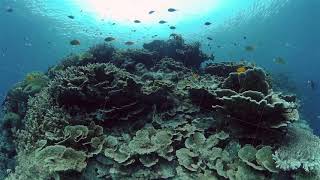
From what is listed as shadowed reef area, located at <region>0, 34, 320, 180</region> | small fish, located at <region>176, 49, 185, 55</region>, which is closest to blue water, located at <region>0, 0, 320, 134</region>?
small fish, located at <region>176, 49, 185, 55</region>

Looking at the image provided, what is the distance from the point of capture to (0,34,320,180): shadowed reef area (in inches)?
192

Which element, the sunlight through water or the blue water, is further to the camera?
the blue water

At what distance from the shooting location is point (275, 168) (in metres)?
4.63

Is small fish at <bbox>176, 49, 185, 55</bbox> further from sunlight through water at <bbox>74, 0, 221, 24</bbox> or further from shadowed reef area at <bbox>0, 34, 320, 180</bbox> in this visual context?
sunlight through water at <bbox>74, 0, 221, 24</bbox>

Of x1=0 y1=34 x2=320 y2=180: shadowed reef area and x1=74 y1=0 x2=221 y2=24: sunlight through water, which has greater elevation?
x1=0 y1=34 x2=320 y2=180: shadowed reef area

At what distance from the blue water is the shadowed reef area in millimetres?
23754

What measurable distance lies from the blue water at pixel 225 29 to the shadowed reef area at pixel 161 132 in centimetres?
2375

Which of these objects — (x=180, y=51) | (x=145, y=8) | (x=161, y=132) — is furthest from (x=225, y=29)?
(x=161, y=132)

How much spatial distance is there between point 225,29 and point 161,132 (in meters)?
43.1

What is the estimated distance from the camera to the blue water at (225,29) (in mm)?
35375

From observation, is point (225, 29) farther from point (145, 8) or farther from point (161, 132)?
point (161, 132)

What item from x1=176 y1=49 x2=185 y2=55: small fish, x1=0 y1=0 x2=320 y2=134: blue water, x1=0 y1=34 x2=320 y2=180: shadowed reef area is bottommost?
x1=0 y1=0 x2=320 y2=134: blue water

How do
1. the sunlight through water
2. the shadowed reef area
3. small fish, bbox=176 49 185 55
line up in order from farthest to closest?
the sunlight through water, small fish, bbox=176 49 185 55, the shadowed reef area

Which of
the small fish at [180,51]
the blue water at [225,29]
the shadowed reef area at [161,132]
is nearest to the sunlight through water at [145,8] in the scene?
the blue water at [225,29]
